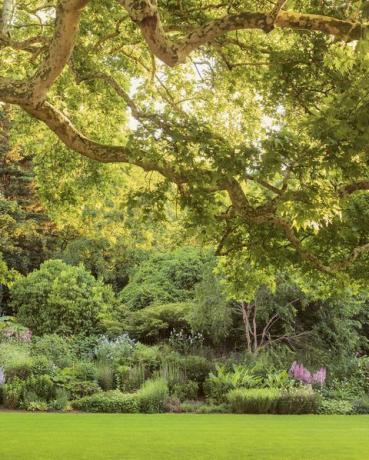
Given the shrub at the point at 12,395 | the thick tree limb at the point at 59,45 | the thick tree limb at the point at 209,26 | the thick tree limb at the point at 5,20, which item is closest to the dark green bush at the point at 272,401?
the shrub at the point at 12,395

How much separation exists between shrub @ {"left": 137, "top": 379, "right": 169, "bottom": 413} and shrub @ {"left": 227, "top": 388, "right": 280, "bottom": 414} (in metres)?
1.52

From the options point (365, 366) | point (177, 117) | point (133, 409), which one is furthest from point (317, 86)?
point (365, 366)

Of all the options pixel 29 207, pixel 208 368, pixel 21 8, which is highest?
pixel 29 207

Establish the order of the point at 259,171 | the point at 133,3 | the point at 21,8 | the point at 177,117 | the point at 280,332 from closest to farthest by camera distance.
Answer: the point at 133,3
the point at 259,171
the point at 177,117
the point at 21,8
the point at 280,332

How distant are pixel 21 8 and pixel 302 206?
6.79m

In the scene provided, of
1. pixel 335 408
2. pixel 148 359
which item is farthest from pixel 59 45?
pixel 148 359

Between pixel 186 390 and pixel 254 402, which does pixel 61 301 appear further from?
pixel 254 402

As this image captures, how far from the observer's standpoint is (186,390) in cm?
1612

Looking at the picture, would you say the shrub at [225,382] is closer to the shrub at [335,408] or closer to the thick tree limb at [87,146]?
the shrub at [335,408]

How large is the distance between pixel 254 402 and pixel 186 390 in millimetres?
2066

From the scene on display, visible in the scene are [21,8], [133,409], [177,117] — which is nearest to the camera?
[177,117]

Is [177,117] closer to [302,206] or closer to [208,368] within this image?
[302,206]

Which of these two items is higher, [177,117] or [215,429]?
[177,117]

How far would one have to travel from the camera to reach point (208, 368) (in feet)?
56.8
